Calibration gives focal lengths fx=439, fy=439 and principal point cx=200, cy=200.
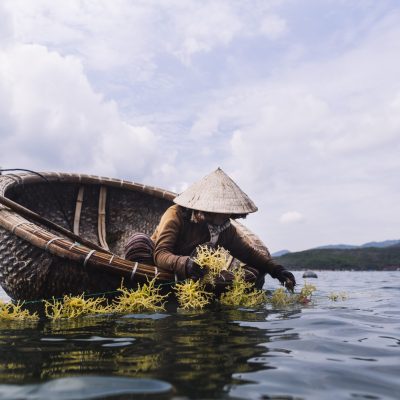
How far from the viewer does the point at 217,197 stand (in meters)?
5.22

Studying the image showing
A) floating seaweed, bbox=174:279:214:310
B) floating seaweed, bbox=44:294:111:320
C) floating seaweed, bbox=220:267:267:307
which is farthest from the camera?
floating seaweed, bbox=220:267:267:307

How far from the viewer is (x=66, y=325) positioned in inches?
146

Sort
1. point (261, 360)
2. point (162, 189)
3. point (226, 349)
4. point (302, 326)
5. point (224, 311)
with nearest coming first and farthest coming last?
point (261, 360) → point (226, 349) → point (302, 326) → point (224, 311) → point (162, 189)

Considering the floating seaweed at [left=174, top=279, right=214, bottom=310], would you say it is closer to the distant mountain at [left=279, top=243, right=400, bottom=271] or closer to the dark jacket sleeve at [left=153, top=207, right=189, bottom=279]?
the dark jacket sleeve at [left=153, top=207, right=189, bottom=279]

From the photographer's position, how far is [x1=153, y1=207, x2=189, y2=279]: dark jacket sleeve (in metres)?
4.70

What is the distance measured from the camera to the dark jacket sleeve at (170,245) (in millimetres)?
4695

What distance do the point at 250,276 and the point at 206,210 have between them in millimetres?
1124

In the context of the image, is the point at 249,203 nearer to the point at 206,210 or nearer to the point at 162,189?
the point at 206,210

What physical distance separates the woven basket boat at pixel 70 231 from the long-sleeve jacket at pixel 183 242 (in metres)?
0.18

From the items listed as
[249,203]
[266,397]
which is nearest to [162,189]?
[249,203]

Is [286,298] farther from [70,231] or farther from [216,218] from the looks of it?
[70,231]

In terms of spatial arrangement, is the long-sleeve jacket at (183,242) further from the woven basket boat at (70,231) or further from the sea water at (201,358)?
the sea water at (201,358)

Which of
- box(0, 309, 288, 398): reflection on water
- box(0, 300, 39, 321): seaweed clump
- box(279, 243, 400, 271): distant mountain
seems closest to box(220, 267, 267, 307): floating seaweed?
box(0, 309, 288, 398): reflection on water

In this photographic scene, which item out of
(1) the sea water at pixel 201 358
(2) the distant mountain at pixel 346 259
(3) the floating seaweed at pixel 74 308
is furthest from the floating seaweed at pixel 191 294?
(2) the distant mountain at pixel 346 259
